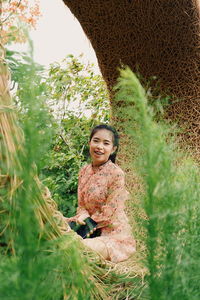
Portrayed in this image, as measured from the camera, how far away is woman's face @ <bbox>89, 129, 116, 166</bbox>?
1836 millimetres

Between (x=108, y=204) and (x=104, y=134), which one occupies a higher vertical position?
(x=104, y=134)

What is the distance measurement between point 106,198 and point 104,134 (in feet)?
0.89

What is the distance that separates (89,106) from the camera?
3543mm

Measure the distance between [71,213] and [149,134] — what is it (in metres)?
2.31

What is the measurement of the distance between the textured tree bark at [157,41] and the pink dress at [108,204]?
71 centimetres

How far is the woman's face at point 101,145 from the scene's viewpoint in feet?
Result: 6.02

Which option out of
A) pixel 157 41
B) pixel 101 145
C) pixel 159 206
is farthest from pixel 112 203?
pixel 159 206

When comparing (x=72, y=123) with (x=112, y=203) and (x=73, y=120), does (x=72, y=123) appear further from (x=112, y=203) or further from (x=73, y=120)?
(x=112, y=203)

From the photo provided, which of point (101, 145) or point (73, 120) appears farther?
point (73, 120)

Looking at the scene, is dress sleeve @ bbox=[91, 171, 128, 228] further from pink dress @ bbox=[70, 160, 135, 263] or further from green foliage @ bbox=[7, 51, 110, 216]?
green foliage @ bbox=[7, 51, 110, 216]

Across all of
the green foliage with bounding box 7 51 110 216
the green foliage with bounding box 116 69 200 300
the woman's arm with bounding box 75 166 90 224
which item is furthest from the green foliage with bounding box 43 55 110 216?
the green foliage with bounding box 116 69 200 300

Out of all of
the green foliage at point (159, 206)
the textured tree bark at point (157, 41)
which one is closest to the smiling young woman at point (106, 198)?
the textured tree bark at point (157, 41)

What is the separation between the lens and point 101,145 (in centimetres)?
183

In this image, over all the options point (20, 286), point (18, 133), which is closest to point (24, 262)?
point (20, 286)
